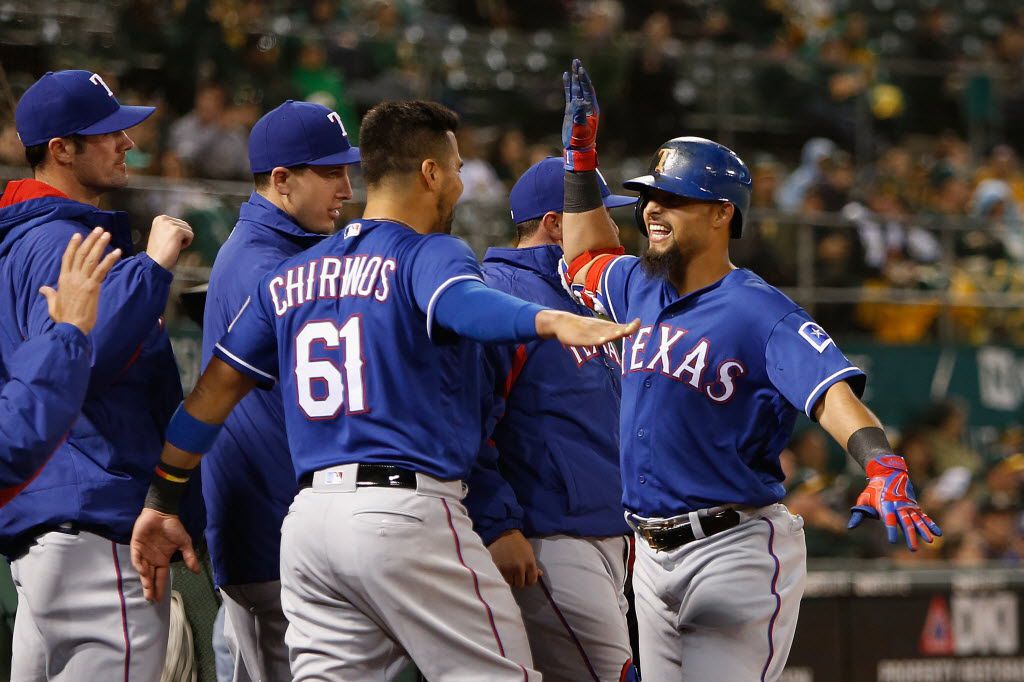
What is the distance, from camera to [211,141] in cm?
987

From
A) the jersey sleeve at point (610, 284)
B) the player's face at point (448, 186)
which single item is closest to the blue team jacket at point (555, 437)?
the jersey sleeve at point (610, 284)

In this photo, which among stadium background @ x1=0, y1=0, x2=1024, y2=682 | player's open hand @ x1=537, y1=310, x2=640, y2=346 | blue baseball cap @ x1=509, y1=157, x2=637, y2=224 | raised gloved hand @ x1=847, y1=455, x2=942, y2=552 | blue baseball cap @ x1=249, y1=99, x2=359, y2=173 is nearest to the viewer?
Answer: player's open hand @ x1=537, y1=310, x2=640, y2=346

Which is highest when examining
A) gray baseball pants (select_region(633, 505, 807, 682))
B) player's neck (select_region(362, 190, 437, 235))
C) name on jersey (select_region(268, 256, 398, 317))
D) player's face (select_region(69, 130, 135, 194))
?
player's face (select_region(69, 130, 135, 194))

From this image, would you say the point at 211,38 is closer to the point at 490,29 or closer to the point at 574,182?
the point at 490,29

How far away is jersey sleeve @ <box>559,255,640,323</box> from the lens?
455cm

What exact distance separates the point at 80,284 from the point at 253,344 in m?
0.50

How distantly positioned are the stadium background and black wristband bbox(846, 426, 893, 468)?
2.78m

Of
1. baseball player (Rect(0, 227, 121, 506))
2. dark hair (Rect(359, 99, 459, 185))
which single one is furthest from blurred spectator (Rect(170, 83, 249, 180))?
baseball player (Rect(0, 227, 121, 506))

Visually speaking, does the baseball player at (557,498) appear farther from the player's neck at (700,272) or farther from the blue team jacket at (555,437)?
the player's neck at (700,272)

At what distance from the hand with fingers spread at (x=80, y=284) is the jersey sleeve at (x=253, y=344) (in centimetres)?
40

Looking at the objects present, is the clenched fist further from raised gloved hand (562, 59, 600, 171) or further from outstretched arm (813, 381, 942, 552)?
outstretched arm (813, 381, 942, 552)

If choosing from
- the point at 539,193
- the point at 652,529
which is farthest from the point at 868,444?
the point at 539,193

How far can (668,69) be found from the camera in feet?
43.7

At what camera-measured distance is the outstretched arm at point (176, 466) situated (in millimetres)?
3789
